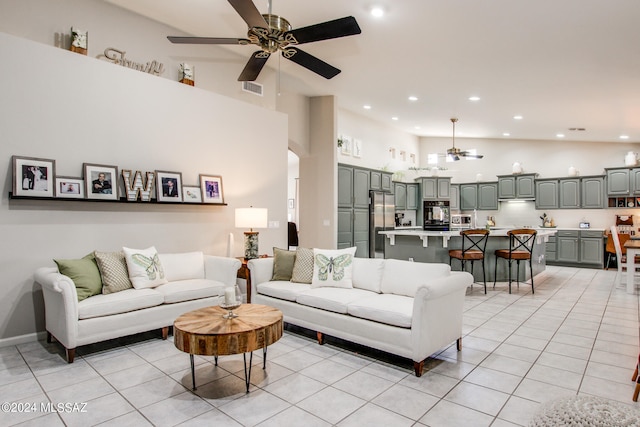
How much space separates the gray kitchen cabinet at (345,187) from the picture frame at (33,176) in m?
5.02

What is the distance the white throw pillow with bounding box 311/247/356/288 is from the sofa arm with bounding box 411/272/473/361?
3.56 feet

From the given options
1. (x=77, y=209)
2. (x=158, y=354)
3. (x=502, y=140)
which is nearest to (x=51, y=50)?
(x=77, y=209)

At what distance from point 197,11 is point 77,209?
8.83 feet

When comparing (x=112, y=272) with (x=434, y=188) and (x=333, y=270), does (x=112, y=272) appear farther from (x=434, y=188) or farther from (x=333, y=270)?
(x=434, y=188)

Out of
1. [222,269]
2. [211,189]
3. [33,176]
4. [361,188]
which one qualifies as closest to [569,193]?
[361,188]

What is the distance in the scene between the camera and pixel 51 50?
3658mm

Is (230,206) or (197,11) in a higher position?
(197,11)

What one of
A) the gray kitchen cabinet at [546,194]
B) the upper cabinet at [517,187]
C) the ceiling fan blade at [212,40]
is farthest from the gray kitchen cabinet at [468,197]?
the ceiling fan blade at [212,40]

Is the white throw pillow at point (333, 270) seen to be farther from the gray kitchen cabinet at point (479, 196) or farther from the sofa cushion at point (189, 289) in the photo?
the gray kitchen cabinet at point (479, 196)

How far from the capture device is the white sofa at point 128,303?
2.99m

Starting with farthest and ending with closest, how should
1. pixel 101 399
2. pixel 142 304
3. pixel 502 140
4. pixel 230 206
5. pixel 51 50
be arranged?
pixel 502 140
pixel 230 206
pixel 51 50
pixel 142 304
pixel 101 399

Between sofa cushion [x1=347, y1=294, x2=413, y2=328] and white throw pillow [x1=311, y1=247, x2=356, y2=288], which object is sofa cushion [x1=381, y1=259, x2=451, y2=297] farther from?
white throw pillow [x1=311, y1=247, x2=356, y2=288]

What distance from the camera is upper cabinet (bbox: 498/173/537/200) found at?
30.6 feet

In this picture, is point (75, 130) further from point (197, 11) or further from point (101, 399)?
point (101, 399)
